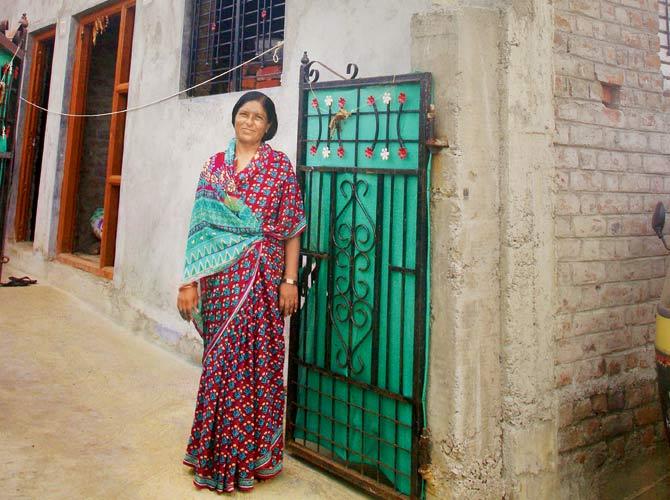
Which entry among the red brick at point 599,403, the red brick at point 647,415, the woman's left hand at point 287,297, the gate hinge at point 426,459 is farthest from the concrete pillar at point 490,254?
the red brick at point 647,415

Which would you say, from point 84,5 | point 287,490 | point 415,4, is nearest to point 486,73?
point 415,4

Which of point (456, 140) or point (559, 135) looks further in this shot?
point (559, 135)

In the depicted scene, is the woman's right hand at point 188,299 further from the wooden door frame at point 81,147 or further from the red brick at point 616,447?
the wooden door frame at point 81,147

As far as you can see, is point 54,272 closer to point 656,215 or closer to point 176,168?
point 176,168

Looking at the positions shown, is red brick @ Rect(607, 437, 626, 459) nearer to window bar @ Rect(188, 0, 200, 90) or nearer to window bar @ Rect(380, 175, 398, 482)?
window bar @ Rect(380, 175, 398, 482)

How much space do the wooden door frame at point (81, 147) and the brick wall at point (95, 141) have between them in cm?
23

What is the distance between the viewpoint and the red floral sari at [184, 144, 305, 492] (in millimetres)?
2580

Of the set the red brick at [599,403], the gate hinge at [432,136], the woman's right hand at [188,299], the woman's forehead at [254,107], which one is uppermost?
the woman's forehead at [254,107]

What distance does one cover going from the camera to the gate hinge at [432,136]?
2385 millimetres

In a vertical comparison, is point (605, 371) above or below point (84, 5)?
below

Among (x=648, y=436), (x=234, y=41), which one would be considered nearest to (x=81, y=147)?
(x=234, y=41)

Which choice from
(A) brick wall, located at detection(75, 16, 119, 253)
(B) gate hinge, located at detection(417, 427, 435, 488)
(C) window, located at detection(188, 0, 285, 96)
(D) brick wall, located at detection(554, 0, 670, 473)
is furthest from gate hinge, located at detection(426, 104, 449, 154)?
(A) brick wall, located at detection(75, 16, 119, 253)

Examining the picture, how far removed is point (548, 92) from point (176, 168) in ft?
10.6

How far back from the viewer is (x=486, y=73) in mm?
2438
